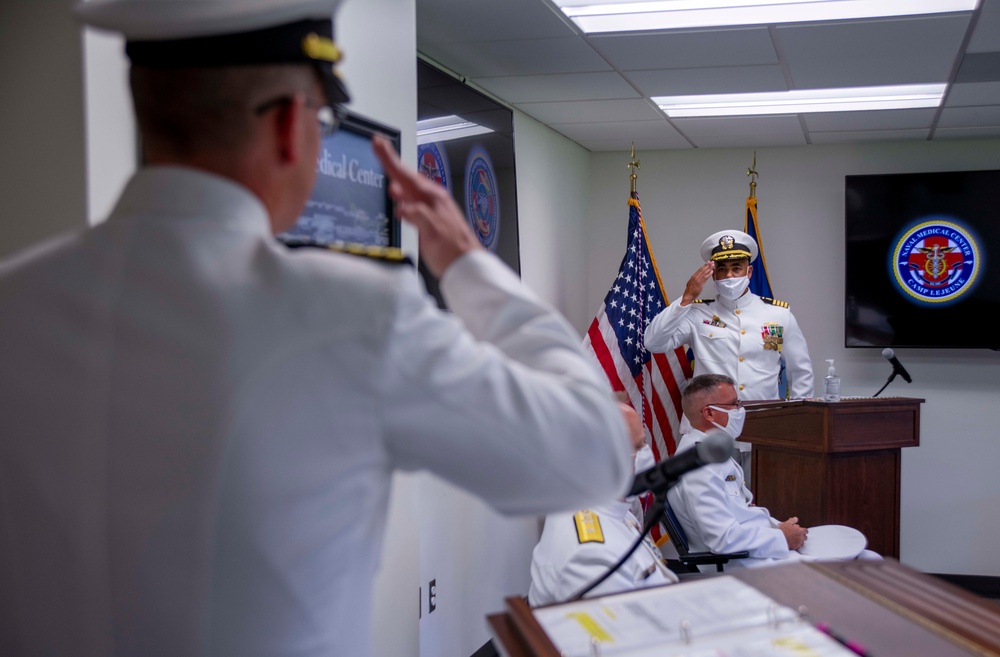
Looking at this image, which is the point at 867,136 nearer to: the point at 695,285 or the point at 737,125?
the point at 737,125

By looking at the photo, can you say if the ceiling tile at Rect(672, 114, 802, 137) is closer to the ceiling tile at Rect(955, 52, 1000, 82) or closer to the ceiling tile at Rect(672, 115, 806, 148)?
the ceiling tile at Rect(672, 115, 806, 148)

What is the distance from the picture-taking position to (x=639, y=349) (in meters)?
4.92

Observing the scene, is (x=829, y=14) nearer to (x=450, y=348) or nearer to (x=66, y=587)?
(x=450, y=348)

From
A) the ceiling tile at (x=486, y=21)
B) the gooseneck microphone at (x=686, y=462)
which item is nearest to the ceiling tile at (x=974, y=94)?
the ceiling tile at (x=486, y=21)

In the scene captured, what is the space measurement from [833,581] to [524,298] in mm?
692

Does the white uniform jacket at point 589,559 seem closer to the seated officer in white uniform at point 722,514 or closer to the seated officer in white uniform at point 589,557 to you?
the seated officer in white uniform at point 589,557

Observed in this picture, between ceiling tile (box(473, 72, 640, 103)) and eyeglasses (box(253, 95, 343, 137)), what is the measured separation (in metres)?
3.13

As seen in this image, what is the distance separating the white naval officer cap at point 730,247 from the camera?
4.92m

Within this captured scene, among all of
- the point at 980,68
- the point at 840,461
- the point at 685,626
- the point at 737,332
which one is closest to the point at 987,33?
the point at 980,68

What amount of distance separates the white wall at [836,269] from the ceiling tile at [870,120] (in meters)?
0.53

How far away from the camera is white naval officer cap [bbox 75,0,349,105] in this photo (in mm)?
702

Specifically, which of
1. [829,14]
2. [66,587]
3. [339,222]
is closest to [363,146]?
[339,222]

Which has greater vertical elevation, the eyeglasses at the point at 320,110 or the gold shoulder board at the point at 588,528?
the eyeglasses at the point at 320,110

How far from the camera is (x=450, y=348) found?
2.23ft
